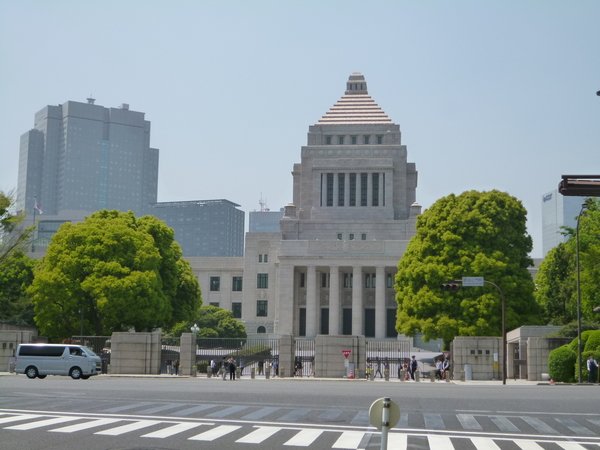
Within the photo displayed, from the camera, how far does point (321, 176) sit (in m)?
111

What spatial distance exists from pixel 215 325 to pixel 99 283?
125ft

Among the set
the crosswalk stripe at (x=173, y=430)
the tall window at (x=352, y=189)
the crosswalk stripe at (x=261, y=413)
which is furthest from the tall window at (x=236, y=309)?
the crosswalk stripe at (x=173, y=430)

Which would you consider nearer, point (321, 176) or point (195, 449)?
point (195, 449)

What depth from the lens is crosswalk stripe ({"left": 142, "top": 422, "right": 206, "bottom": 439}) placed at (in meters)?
16.7

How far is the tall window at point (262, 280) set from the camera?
110387 mm

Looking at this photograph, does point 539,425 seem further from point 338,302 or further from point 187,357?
point 338,302

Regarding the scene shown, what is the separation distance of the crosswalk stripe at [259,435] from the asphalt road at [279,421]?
0.07ft

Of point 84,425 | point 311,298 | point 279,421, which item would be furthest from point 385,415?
point 311,298

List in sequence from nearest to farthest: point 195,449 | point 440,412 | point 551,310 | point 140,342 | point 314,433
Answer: point 195,449 < point 314,433 < point 440,412 < point 140,342 < point 551,310

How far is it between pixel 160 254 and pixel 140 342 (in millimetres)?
19714

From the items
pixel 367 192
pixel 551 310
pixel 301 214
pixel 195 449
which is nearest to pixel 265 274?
pixel 301 214

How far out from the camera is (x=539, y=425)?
1928 centimetres

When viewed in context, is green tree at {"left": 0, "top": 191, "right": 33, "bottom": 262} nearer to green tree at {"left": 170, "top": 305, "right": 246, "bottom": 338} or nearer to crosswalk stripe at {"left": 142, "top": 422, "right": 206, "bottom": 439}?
crosswalk stripe at {"left": 142, "top": 422, "right": 206, "bottom": 439}

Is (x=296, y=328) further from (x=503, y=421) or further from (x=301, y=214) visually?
(x=503, y=421)
